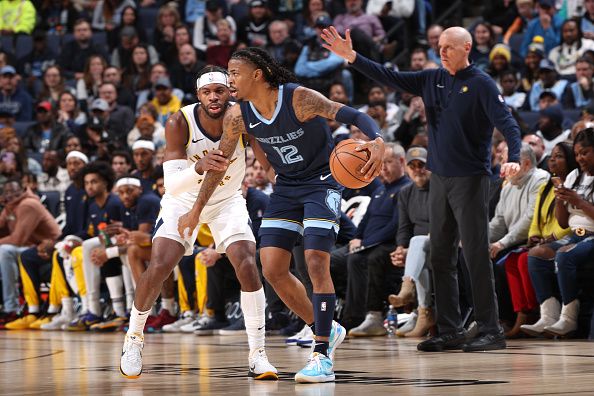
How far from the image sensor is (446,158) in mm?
7762

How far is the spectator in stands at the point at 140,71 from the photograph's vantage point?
55.2 feet

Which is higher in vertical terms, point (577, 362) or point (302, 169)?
point (302, 169)

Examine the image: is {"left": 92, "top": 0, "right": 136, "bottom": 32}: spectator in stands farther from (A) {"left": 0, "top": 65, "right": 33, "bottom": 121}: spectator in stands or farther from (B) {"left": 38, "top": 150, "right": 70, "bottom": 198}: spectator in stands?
(B) {"left": 38, "top": 150, "right": 70, "bottom": 198}: spectator in stands

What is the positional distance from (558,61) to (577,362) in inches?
302

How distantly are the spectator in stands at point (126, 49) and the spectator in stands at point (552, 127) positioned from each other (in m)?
7.74

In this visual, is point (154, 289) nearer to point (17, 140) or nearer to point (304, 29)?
point (17, 140)

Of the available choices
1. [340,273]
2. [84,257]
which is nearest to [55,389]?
[340,273]

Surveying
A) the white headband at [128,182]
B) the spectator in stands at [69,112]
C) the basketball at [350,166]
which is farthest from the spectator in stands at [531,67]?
the basketball at [350,166]

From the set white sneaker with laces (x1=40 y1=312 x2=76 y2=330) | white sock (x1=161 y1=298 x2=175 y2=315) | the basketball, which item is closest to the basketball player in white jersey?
the basketball

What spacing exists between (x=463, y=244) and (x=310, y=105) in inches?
87.6

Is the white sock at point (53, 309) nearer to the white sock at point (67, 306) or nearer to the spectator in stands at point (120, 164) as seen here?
the white sock at point (67, 306)

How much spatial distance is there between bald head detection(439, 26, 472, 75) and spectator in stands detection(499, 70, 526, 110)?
17.7 feet

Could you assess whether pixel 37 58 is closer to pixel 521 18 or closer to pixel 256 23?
pixel 256 23

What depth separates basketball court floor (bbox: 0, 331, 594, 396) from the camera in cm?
540
